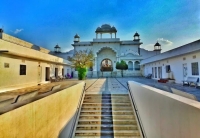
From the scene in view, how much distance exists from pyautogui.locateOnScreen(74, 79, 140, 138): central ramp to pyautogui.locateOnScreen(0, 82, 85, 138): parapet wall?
94cm

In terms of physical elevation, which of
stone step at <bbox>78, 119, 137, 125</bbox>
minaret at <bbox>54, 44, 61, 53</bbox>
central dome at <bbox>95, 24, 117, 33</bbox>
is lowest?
stone step at <bbox>78, 119, 137, 125</bbox>

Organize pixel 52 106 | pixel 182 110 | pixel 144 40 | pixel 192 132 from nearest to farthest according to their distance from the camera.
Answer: pixel 192 132, pixel 182 110, pixel 52 106, pixel 144 40

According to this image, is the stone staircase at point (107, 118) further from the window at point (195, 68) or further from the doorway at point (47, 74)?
the doorway at point (47, 74)

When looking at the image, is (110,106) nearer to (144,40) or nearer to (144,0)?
(144,0)

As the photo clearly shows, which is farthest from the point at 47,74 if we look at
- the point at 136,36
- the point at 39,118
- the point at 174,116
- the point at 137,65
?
the point at 136,36

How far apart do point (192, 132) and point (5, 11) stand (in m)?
16.5

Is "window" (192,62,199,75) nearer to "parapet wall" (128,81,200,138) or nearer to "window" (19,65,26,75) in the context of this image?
"parapet wall" (128,81,200,138)

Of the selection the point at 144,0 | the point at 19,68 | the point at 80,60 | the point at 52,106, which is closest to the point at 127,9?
the point at 144,0

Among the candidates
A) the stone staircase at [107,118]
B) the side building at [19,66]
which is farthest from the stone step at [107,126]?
the side building at [19,66]

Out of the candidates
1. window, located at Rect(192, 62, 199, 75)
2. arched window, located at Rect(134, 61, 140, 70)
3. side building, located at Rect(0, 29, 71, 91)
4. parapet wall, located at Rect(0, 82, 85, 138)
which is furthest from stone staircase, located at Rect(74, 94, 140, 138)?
arched window, located at Rect(134, 61, 140, 70)

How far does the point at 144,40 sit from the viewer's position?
1147 inches

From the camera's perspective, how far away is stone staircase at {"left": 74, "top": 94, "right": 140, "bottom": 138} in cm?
501

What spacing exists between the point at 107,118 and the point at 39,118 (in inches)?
134

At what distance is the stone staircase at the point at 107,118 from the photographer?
5.01 metres
